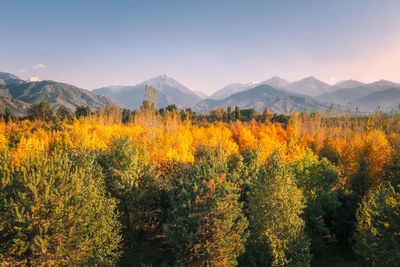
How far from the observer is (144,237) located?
33.3 meters

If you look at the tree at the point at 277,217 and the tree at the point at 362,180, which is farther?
the tree at the point at 362,180

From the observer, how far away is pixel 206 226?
21.5 m

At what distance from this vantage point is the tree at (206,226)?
68.9 ft

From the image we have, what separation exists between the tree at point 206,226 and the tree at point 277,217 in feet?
8.33

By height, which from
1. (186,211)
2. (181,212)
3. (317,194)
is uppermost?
(186,211)

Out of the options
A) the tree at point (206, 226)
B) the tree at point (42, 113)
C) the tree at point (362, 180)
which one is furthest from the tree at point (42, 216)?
the tree at point (42, 113)

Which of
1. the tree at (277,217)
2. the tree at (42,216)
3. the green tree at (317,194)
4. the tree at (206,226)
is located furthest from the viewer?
the green tree at (317,194)

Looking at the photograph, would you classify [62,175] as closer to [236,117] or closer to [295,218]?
[295,218]

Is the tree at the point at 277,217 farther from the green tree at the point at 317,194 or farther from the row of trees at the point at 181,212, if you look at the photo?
the green tree at the point at 317,194

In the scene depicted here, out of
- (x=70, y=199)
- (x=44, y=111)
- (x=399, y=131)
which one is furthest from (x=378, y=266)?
(x=44, y=111)

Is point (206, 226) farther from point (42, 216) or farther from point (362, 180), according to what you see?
point (362, 180)

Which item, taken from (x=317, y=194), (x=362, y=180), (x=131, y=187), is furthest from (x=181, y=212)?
(x=362, y=180)

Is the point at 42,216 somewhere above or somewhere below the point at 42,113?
below

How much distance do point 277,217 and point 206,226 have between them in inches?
310
